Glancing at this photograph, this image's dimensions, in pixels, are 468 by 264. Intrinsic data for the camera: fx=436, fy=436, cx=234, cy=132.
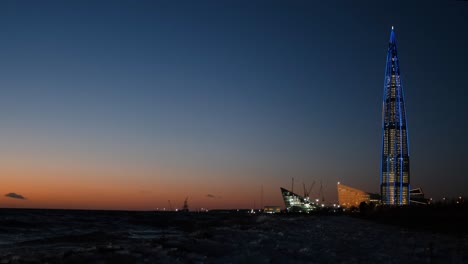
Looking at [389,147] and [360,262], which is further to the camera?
[389,147]

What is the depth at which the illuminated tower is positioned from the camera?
130 metres

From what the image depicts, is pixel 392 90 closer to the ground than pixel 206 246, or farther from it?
farther from it

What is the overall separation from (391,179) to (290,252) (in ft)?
447

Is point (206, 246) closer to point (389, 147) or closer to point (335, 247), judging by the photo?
point (335, 247)

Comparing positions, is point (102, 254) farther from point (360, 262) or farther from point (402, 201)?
point (402, 201)

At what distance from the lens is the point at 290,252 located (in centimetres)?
1130

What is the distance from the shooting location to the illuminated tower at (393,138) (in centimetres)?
13012

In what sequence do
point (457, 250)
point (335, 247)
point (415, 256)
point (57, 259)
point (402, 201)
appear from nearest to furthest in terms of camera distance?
1. point (57, 259)
2. point (415, 256)
3. point (457, 250)
4. point (335, 247)
5. point (402, 201)

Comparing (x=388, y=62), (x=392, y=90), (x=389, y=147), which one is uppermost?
(x=388, y=62)

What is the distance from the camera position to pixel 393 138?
5192 inches

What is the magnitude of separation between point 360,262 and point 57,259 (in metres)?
6.65

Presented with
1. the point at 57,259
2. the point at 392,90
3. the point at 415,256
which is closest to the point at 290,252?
the point at 415,256

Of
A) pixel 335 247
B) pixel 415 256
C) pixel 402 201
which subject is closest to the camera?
pixel 415 256

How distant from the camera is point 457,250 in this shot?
12.1 meters
